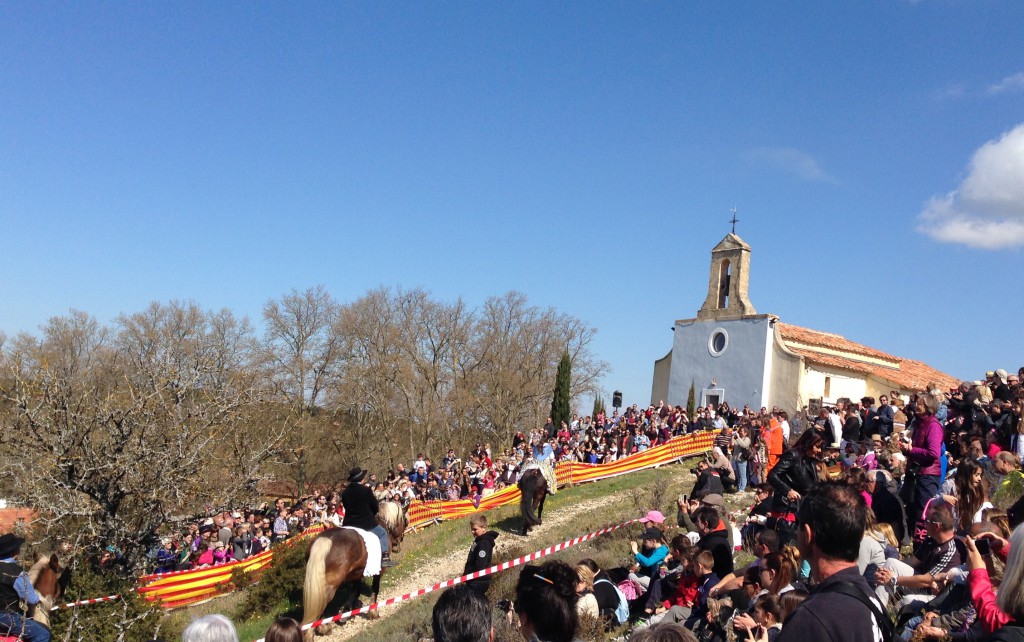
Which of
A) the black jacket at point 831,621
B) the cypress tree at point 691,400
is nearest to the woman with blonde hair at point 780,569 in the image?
the black jacket at point 831,621

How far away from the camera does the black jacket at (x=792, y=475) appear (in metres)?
9.16

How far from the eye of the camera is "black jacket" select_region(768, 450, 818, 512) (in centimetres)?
916

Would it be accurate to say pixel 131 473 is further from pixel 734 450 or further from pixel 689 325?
pixel 689 325

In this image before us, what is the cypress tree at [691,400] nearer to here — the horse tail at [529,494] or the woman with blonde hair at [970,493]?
the horse tail at [529,494]

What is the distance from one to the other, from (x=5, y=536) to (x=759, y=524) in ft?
29.2

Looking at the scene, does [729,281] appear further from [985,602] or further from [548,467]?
[985,602]

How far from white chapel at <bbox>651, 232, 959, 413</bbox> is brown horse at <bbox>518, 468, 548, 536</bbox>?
2049 cm

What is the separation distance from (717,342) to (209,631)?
36.1m

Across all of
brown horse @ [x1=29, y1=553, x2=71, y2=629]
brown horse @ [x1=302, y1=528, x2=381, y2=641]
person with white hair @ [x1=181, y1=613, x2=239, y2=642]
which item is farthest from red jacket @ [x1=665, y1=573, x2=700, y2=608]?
brown horse @ [x1=29, y1=553, x2=71, y2=629]

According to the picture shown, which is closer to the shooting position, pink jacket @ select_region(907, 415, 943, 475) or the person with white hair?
the person with white hair

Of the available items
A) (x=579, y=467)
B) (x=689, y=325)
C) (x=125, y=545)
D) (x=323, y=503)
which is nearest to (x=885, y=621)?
(x=125, y=545)

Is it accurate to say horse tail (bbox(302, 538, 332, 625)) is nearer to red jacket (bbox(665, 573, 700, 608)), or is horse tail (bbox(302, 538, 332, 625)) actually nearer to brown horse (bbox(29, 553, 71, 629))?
brown horse (bbox(29, 553, 71, 629))

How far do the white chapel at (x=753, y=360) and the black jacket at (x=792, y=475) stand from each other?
26055 mm

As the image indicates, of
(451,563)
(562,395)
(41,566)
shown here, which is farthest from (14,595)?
(562,395)
